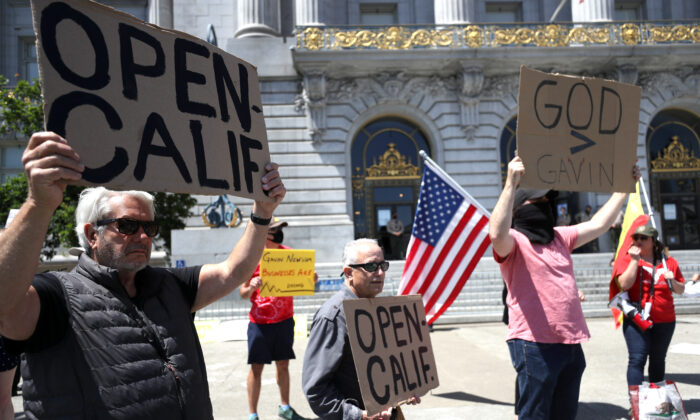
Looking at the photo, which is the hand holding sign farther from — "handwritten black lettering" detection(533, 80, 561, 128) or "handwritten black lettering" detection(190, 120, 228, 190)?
"handwritten black lettering" detection(533, 80, 561, 128)

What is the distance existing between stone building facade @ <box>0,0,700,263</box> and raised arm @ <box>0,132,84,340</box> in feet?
60.7

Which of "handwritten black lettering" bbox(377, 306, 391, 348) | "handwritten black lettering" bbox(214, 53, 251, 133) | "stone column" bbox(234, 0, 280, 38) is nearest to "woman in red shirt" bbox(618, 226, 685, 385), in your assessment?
"handwritten black lettering" bbox(377, 306, 391, 348)

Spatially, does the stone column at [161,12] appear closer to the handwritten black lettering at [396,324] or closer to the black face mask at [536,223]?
the black face mask at [536,223]

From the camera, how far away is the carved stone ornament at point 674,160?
23438 millimetres

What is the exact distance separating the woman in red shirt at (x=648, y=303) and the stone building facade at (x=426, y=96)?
15.3 m

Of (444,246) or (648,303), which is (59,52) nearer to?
(444,246)

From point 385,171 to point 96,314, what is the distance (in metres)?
21.1

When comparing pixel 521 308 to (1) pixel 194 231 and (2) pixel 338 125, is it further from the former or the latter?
(2) pixel 338 125

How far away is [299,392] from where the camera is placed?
6426 millimetres

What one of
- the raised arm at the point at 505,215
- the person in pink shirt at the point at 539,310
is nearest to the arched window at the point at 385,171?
the person in pink shirt at the point at 539,310

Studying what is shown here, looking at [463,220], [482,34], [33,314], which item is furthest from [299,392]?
[482,34]

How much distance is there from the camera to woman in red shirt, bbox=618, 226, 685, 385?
4.82 metres

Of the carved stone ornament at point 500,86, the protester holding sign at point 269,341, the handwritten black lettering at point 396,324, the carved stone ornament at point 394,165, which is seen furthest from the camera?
the carved stone ornament at point 394,165

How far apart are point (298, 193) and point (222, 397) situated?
1553 cm
